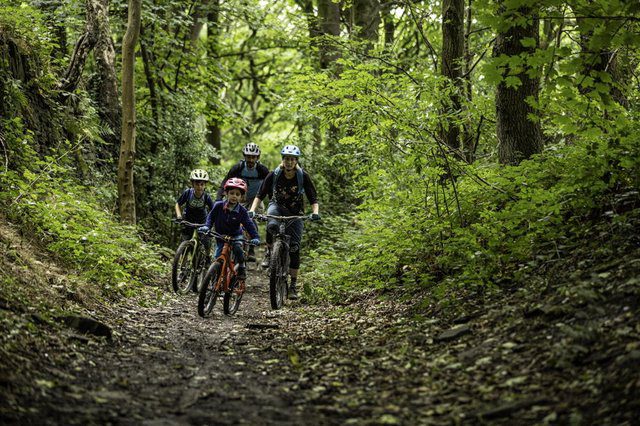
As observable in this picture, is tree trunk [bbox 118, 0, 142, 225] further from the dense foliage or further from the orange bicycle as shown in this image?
the orange bicycle

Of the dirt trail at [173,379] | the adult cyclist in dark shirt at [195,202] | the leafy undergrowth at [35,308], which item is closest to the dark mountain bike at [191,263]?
the adult cyclist in dark shirt at [195,202]

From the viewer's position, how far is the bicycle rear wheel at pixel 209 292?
8523 mm

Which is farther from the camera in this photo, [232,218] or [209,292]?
[232,218]

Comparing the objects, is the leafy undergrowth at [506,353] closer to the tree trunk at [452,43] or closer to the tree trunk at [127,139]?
the tree trunk at [452,43]

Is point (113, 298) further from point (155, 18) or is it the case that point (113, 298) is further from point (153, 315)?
point (155, 18)

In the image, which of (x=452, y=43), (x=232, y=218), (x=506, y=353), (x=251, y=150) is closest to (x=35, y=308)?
(x=232, y=218)

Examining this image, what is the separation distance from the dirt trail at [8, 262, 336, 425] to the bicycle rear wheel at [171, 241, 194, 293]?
2431 millimetres

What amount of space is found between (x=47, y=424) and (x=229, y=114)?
17684 mm

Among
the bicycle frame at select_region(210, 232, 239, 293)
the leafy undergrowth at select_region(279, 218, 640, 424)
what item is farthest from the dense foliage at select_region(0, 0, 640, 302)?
the bicycle frame at select_region(210, 232, 239, 293)

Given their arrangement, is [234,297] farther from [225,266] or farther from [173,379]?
[173,379]

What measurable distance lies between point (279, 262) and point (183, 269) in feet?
7.66

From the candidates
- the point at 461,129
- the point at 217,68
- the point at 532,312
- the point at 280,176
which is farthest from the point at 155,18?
the point at 532,312

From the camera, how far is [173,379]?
539 centimetres

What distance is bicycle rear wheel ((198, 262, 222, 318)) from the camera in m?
8.52
